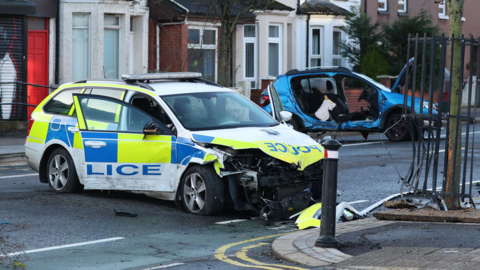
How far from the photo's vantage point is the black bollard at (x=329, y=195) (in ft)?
23.3

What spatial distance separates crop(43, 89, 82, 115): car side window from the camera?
10.8 meters

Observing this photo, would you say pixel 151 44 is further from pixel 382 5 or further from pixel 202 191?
pixel 202 191

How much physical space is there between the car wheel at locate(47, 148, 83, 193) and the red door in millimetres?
12402

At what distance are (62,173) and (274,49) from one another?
69.1 ft

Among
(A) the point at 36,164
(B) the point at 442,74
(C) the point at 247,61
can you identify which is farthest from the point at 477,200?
(C) the point at 247,61

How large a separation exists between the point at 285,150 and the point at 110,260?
2794mm

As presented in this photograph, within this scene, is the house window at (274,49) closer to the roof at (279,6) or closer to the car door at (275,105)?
the roof at (279,6)

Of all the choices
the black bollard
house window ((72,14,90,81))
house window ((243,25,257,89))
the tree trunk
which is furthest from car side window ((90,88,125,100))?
house window ((243,25,257,89))

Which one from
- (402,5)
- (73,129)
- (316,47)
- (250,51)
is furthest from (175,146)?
(402,5)

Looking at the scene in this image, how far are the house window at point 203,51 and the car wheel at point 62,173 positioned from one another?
50.3 ft

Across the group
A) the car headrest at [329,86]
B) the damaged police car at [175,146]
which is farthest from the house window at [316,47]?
the damaged police car at [175,146]

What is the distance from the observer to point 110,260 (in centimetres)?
682

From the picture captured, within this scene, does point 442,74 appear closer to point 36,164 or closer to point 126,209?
point 126,209

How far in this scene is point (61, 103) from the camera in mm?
10953
